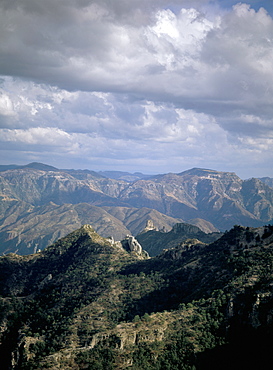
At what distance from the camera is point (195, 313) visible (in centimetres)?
13450

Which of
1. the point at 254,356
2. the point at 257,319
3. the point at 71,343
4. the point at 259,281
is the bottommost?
the point at 71,343

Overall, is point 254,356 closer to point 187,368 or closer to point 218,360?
point 218,360

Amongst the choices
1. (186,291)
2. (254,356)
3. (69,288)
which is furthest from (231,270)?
(69,288)

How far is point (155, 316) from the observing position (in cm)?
13812

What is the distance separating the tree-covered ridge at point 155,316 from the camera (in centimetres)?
11488

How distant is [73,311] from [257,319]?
264 ft

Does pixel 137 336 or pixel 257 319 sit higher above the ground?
pixel 257 319

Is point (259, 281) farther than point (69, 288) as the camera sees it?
No

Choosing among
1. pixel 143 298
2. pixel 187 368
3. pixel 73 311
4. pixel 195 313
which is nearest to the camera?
pixel 187 368

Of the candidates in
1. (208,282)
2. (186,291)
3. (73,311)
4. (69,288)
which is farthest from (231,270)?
(69,288)

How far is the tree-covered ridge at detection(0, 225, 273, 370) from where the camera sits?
114875 mm

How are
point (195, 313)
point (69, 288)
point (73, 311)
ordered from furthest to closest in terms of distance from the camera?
point (69, 288)
point (73, 311)
point (195, 313)

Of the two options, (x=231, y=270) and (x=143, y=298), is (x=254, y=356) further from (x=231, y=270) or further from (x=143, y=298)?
(x=143, y=298)

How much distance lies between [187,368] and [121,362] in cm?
2148
